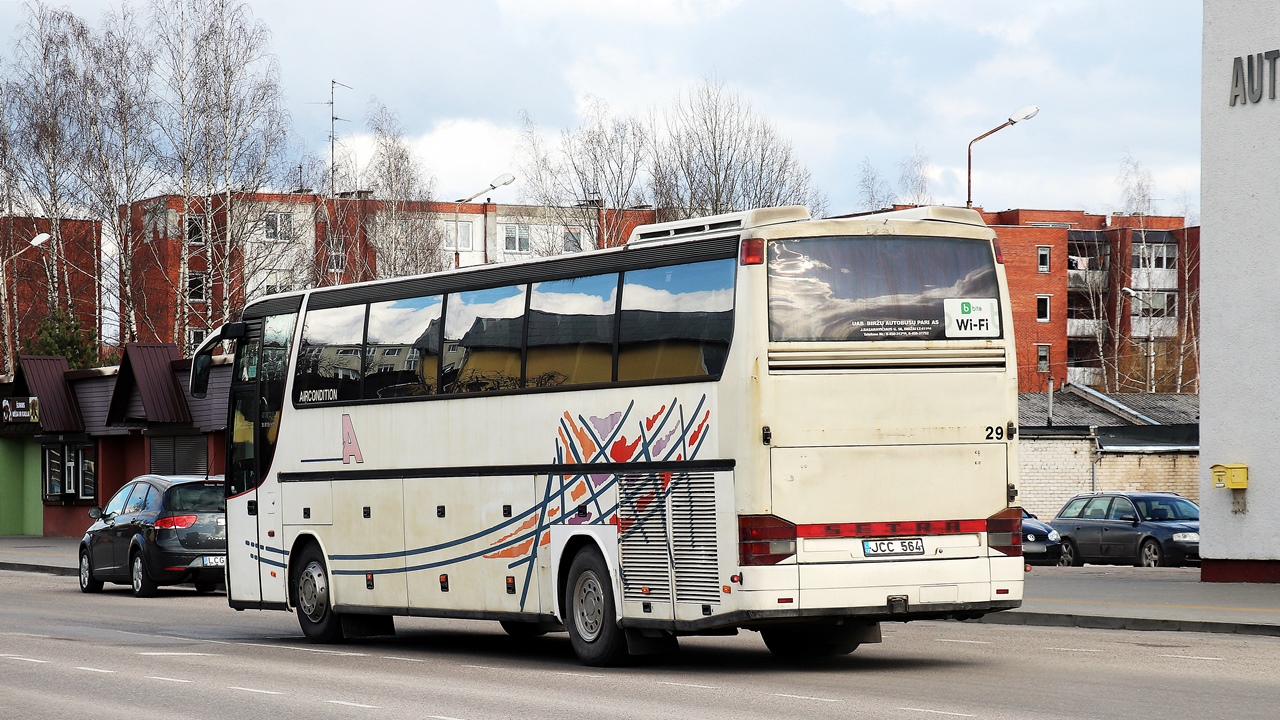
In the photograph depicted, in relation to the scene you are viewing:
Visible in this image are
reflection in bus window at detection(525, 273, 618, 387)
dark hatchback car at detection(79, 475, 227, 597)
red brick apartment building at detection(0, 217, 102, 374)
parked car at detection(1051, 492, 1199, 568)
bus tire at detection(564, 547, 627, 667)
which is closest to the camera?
bus tire at detection(564, 547, 627, 667)

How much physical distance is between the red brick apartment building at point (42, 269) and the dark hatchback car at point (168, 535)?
88.9 feet

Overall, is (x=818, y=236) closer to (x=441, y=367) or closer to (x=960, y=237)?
(x=960, y=237)

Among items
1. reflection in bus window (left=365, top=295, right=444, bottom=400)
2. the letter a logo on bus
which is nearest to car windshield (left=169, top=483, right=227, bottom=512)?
the letter a logo on bus

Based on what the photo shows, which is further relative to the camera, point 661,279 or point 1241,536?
point 1241,536

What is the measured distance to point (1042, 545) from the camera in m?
34.8

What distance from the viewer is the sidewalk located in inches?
710

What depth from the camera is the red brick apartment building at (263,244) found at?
50.1 meters

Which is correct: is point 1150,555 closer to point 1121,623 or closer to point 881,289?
point 1121,623

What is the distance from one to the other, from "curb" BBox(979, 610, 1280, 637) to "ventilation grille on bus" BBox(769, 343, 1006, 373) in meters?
5.09

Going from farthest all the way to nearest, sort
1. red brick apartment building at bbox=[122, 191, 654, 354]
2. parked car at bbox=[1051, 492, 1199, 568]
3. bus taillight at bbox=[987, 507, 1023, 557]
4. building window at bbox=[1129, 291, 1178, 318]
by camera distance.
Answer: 1. building window at bbox=[1129, 291, 1178, 318]
2. red brick apartment building at bbox=[122, 191, 654, 354]
3. parked car at bbox=[1051, 492, 1199, 568]
4. bus taillight at bbox=[987, 507, 1023, 557]

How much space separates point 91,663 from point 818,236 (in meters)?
7.43

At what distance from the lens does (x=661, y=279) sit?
552 inches

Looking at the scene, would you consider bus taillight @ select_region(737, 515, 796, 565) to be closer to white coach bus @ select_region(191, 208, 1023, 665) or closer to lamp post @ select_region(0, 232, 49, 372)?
white coach bus @ select_region(191, 208, 1023, 665)

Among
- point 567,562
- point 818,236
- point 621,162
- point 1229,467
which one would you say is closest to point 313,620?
point 567,562
